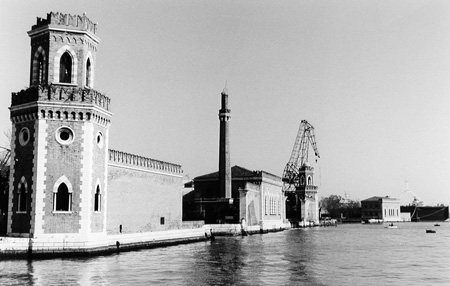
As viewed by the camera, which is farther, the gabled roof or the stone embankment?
the gabled roof

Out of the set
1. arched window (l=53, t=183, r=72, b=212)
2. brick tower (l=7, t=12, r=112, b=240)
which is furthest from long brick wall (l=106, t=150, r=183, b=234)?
arched window (l=53, t=183, r=72, b=212)

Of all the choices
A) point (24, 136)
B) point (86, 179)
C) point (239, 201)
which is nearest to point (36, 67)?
point (24, 136)

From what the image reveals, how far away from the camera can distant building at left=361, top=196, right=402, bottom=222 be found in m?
141

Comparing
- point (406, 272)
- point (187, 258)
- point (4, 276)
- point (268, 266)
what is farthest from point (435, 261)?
point (4, 276)

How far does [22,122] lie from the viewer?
84.0 feet

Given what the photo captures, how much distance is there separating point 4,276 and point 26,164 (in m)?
7.79

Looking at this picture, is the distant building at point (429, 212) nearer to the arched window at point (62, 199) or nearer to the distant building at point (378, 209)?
the distant building at point (378, 209)

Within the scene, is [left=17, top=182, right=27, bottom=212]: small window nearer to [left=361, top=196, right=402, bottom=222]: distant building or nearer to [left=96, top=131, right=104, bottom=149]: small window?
[left=96, top=131, right=104, bottom=149]: small window

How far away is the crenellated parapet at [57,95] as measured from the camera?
25.1 m

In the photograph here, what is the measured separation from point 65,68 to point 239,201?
33.6 meters

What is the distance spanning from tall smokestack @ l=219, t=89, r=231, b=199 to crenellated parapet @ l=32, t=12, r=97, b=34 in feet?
115

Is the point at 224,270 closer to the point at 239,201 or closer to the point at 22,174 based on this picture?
the point at 22,174

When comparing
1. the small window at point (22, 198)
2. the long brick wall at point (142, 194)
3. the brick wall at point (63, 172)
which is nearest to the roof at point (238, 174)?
the long brick wall at point (142, 194)

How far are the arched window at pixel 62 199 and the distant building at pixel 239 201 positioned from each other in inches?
1292
